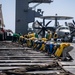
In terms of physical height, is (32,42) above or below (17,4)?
below

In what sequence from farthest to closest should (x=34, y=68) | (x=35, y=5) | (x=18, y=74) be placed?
(x=35, y=5)
(x=34, y=68)
(x=18, y=74)

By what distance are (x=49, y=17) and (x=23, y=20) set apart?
34.4 metres

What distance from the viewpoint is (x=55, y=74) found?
11094 mm

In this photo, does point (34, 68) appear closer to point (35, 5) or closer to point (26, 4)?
point (26, 4)

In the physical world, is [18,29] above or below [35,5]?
below

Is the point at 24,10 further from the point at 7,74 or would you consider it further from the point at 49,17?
the point at 7,74

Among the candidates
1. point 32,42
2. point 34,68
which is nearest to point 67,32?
point 32,42

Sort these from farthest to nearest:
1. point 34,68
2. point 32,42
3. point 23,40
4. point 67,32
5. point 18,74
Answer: point 67,32 → point 23,40 → point 32,42 → point 34,68 → point 18,74

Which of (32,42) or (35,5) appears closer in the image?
(32,42)

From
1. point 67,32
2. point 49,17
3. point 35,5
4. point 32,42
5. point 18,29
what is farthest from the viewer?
point 49,17

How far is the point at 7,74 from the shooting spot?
36.0 feet

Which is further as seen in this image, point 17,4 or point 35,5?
point 35,5

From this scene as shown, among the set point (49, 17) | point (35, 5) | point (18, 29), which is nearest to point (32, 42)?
point (18, 29)

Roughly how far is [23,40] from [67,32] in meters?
14.9
